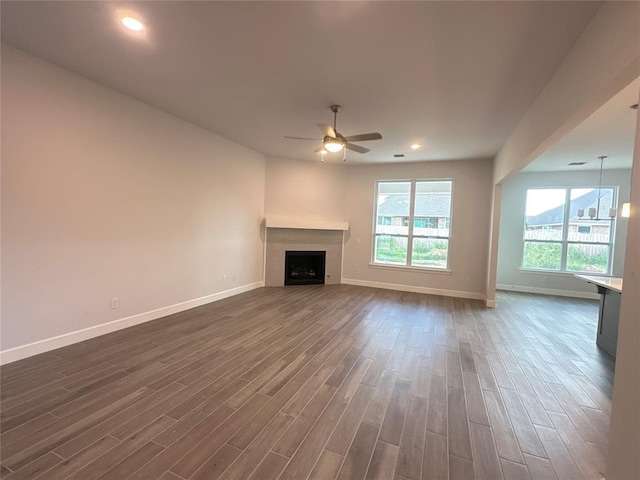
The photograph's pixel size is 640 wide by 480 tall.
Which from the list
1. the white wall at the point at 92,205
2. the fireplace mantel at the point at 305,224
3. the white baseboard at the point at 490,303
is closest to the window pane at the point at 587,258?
the white baseboard at the point at 490,303

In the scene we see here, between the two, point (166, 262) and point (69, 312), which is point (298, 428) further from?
point (166, 262)

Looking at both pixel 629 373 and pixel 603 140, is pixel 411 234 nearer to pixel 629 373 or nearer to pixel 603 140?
pixel 603 140

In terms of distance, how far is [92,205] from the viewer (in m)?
3.20

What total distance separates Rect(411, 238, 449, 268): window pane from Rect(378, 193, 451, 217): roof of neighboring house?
0.61 m

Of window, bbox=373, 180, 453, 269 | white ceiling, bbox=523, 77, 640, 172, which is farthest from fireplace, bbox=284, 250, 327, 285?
white ceiling, bbox=523, 77, 640, 172

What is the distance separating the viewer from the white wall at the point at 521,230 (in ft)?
19.9

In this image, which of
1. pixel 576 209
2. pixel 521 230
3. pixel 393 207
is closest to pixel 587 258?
pixel 576 209

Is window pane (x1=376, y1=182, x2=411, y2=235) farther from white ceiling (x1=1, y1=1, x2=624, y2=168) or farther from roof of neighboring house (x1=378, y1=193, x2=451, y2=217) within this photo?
white ceiling (x1=1, y1=1, x2=624, y2=168)

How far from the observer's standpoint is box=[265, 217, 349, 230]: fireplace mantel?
6.25 m

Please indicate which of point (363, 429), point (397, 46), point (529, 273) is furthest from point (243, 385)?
point (529, 273)

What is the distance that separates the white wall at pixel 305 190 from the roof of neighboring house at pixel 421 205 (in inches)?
42.9

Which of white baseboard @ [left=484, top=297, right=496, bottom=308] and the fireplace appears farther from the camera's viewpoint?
the fireplace

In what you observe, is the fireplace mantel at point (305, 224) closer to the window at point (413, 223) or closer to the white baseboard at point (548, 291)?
the window at point (413, 223)

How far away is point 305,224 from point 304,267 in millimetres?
1154
